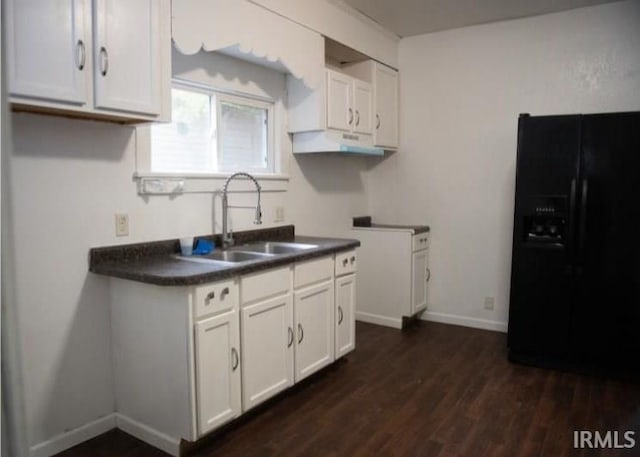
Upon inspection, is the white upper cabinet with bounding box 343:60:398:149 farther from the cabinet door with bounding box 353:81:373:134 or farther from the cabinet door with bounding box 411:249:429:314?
the cabinet door with bounding box 411:249:429:314

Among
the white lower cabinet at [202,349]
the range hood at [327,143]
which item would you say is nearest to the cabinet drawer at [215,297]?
the white lower cabinet at [202,349]

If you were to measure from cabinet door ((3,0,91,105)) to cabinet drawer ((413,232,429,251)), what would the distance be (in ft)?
9.41

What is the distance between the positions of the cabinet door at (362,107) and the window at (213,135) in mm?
733

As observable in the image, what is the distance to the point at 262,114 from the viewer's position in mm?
3412

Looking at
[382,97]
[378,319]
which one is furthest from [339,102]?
[378,319]

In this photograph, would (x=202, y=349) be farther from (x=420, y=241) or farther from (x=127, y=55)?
(x=420, y=241)

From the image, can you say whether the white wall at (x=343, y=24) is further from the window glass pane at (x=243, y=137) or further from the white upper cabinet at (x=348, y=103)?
the window glass pane at (x=243, y=137)

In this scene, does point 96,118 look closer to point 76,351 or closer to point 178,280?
point 178,280

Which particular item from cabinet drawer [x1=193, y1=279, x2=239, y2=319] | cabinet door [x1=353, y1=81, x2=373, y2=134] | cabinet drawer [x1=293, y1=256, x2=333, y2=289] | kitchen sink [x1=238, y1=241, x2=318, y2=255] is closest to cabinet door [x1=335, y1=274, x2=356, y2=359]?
cabinet drawer [x1=293, y1=256, x2=333, y2=289]

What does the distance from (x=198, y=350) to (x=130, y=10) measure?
153 centimetres

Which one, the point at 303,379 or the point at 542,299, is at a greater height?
the point at 542,299

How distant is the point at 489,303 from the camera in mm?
4062

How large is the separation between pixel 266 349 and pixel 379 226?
7.19ft

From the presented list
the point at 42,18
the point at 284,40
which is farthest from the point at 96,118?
the point at 284,40
